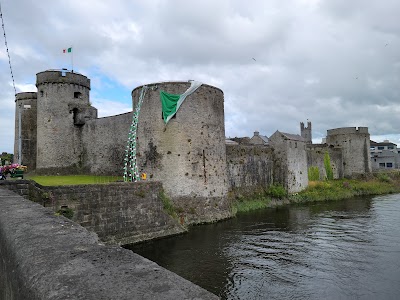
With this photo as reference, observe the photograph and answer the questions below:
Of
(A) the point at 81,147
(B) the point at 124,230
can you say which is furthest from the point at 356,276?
(A) the point at 81,147

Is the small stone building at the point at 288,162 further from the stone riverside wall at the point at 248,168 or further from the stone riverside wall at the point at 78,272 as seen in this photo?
the stone riverside wall at the point at 78,272

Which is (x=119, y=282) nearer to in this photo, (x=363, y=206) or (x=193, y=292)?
(x=193, y=292)

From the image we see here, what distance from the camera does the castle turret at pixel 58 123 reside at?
24391 millimetres

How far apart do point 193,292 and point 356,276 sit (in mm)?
8489

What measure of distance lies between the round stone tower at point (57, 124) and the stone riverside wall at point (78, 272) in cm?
2267

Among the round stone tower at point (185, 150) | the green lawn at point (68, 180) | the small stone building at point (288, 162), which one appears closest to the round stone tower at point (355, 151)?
the small stone building at point (288, 162)

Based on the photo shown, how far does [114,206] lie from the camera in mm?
11750

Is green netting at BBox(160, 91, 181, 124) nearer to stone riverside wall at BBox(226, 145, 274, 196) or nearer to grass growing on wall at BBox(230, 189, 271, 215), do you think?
grass growing on wall at BBox(230, 189, 271, 215)

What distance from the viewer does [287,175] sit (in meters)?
24.3

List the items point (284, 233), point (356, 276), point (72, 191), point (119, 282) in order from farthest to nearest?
point (284, 233), point (72, 191), point (356, 276), point (119, 282)

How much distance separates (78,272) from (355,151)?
36.3 metres

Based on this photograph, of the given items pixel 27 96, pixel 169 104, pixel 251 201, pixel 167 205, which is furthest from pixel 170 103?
pixel 27 96

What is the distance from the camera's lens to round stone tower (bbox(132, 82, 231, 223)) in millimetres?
15375

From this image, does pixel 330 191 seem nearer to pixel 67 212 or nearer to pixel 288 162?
pixel 288 162
